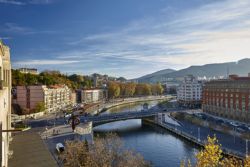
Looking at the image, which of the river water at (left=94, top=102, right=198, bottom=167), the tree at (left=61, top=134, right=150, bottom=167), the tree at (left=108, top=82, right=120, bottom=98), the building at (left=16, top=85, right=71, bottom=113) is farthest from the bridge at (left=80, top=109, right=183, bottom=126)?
the tree at (left=108, top=82, right=120, bottom=98)

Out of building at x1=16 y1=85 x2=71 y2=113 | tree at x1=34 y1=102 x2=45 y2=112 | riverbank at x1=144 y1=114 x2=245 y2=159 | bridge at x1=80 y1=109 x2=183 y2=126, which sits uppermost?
building at x1=16 y1=85 x2=71 y2=113

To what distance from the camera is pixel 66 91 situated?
35.9m

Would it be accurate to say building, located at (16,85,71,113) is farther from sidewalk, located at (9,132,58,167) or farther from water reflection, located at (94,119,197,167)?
sidewalk, located at (9,132,58,167)

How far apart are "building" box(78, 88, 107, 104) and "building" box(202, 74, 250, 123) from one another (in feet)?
69.3

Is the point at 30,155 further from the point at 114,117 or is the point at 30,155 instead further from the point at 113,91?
the point at 113,91

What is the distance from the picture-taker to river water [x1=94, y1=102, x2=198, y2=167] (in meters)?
15.2

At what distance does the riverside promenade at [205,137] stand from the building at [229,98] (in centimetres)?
313

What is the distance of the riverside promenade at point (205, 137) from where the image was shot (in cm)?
1509

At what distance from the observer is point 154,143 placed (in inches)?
738

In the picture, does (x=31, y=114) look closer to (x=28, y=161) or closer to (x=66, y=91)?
(x=66, y=91)

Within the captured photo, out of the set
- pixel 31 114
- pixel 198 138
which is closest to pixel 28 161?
pixel 198 138

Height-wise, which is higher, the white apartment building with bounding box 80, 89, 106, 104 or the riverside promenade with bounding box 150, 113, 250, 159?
the white apartment building with bounding box 80, 89, 106, 104

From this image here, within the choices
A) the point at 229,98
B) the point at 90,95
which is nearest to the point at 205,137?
the point at 229,98

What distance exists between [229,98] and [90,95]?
86.3 ft
